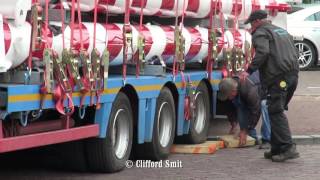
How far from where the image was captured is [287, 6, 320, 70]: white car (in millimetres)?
21578

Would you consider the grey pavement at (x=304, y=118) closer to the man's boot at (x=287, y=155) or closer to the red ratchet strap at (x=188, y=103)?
the man's boot at (x=287, y=155)

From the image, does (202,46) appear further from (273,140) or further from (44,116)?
(44,116)

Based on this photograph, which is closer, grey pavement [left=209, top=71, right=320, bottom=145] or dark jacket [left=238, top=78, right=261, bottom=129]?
dark jacket [left=238, top=78, right=261, bottom=129]

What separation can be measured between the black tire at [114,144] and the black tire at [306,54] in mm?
12942

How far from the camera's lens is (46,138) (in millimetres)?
→ 7578

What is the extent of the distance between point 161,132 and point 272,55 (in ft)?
5.39

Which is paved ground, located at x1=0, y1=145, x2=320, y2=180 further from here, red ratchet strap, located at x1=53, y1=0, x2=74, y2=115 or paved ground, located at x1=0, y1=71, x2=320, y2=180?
red ratchet strap, located at x1=53, y1=0, x2=74, y2=115

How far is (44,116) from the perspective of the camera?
7930 millimetres

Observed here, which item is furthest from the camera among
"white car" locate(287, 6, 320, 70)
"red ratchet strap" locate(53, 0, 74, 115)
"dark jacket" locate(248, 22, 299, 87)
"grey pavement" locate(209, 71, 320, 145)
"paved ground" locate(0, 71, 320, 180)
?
"white car" locate(287, 6, 320, 70)

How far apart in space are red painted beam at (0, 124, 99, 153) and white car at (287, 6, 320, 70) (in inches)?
549

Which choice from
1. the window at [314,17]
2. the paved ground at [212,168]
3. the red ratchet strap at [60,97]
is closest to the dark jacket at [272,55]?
the paved ground at [212,168]

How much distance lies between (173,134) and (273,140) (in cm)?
124

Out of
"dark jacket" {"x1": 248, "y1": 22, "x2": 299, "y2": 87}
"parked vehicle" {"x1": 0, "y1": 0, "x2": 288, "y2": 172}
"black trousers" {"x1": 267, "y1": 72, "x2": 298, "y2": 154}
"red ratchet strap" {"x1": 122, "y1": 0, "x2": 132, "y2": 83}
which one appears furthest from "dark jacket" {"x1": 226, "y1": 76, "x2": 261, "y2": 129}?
"red ratchet strap" {"x1": 122, "y1": 0, "x2": 132, "y2": 83}

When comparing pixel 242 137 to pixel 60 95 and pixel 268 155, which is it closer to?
pixel 268 155
